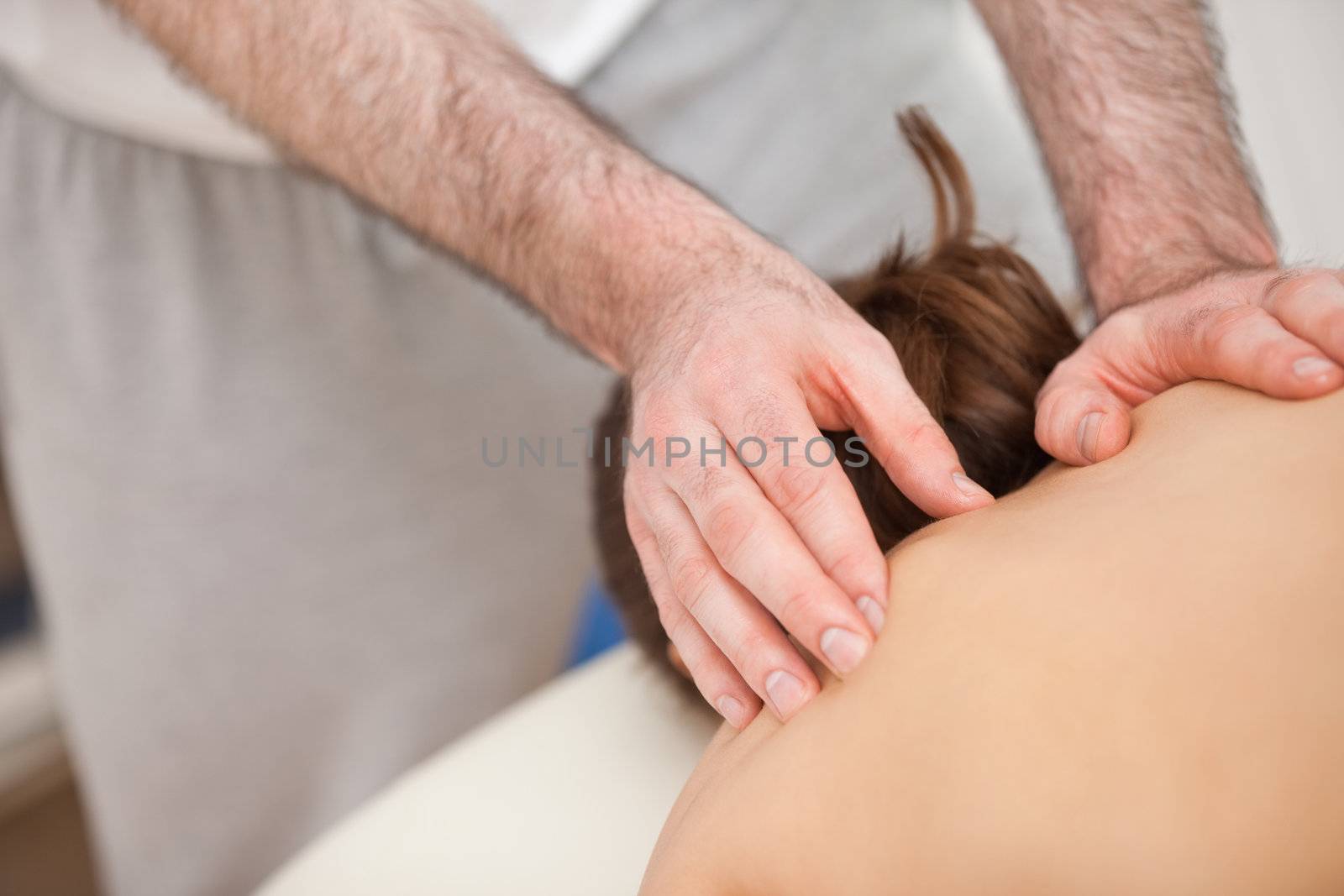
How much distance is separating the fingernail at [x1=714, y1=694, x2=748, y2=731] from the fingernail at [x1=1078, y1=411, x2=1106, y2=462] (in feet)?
0.85

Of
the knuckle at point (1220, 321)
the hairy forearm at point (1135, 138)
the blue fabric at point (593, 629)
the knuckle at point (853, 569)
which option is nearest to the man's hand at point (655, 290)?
the knuckle at point (853, 569)

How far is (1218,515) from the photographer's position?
479mm

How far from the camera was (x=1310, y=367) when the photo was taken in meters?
0.52

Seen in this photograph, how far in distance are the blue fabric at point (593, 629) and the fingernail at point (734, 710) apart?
0.98 meters

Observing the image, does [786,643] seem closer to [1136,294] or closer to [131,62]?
[1136,294]

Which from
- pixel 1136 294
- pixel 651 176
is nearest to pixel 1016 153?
pixel 1136 294

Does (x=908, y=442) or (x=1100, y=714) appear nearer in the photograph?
(x=1100, y=714)

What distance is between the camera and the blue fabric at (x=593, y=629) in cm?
159

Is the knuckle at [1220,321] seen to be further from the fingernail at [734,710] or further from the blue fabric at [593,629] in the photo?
the blue fabric at [593,629]

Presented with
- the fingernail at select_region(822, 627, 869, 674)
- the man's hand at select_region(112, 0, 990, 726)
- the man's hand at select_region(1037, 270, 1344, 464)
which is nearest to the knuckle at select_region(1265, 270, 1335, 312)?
the man's hand at select_region(1037, 270, 1344, 464)

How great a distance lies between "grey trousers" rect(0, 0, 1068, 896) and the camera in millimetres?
1180

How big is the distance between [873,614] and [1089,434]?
18 cm

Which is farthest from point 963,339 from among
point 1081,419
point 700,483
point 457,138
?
point 457,138

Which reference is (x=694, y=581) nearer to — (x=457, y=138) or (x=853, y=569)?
(x=853, y=569)
